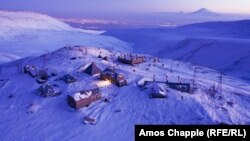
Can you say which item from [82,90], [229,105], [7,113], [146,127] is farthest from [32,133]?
[229,105]

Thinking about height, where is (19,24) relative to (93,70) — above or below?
above

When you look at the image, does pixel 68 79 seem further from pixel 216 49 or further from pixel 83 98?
pixel 216 49

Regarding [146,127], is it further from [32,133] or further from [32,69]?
[32,69]

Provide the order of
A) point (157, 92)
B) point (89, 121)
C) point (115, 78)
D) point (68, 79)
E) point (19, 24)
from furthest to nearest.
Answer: point (19, 24), point (68, 79), point (115, 78), point (157, 92), point (89, 121)

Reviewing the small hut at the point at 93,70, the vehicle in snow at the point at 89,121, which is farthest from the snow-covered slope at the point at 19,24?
the vehicle in snow at the point at 89,121

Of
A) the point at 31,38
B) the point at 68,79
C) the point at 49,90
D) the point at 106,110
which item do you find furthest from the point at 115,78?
the point at 31,38

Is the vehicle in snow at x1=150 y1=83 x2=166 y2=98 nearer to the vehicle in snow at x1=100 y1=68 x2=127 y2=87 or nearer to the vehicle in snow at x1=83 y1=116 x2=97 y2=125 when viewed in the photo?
the vehicle in snow at x1=100 y1=68 x2=127 y2=87
